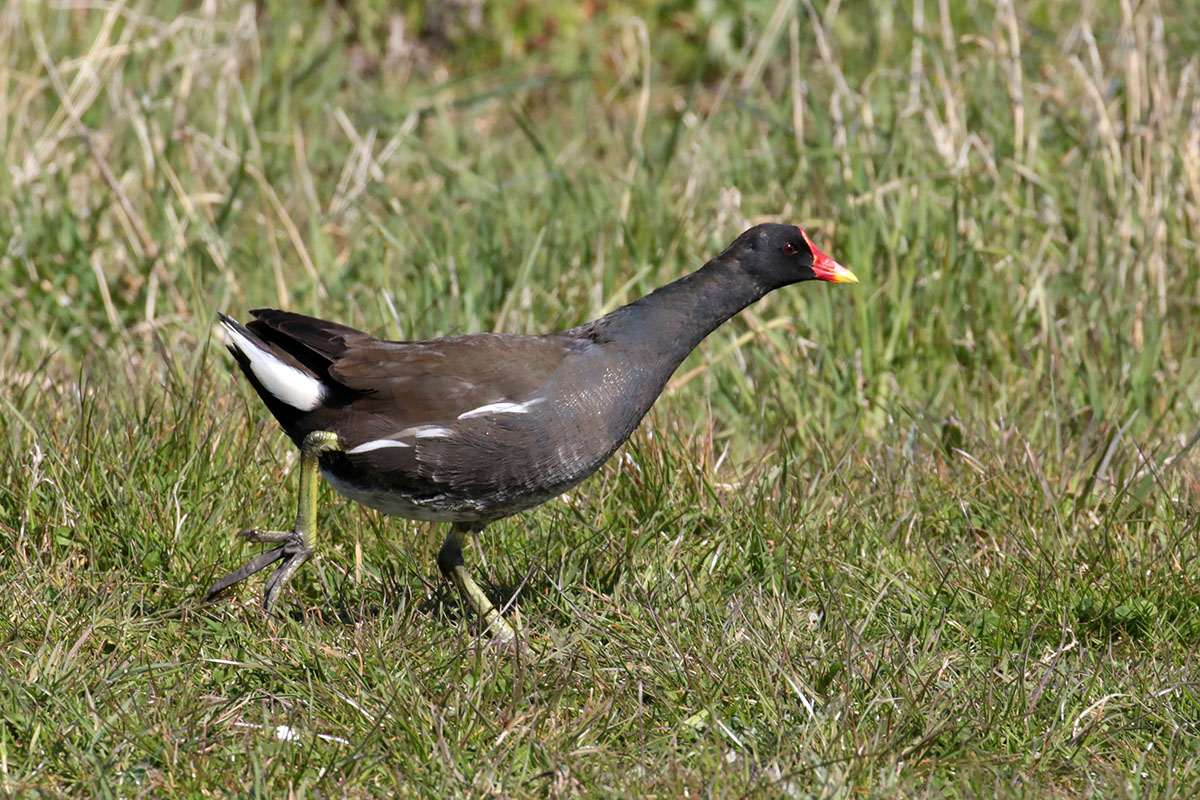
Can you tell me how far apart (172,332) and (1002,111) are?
3251mm

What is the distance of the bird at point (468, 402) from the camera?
10.6ft

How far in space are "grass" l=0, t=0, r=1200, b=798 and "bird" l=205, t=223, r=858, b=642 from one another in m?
0.24

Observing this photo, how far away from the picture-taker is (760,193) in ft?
18.1

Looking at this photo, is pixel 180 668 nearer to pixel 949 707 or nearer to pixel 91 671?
pixel 91 671

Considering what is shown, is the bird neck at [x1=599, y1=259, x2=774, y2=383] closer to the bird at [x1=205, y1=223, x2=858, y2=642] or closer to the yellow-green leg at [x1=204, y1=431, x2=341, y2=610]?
the bird at [x1=205, y1=223, x2=858, y2=642]

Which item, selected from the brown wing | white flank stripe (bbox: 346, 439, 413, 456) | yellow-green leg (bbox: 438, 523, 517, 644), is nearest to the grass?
yellow-green leg (bbox: 438, 523, 517, 644)

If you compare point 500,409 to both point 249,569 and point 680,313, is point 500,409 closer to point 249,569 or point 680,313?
point 680,313

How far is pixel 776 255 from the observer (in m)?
3.54

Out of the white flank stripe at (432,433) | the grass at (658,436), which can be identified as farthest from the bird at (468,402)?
the grass at (658,436)

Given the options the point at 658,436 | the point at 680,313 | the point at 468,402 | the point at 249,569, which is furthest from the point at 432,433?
the point at 658,436

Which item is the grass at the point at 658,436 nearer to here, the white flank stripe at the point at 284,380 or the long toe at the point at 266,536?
the long toe at the point at 266,536

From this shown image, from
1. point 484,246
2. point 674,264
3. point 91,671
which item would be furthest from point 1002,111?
point 91,671

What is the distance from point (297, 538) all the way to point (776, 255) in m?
1.34

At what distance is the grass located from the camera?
9.16 feet
